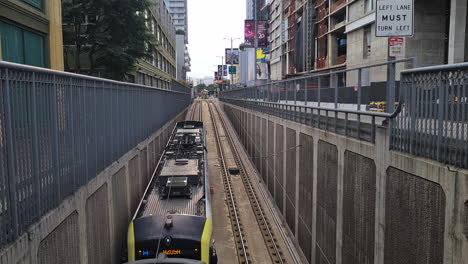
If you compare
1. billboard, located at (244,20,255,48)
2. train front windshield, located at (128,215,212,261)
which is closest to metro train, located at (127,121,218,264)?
train front windshield, located at (128,215,212,261)

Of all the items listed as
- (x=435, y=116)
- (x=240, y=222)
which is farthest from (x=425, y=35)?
(x=435, y=116)

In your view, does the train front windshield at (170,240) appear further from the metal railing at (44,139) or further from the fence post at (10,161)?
the fence post at (10,161)

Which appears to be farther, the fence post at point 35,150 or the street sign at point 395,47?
the street sign at point 395,47

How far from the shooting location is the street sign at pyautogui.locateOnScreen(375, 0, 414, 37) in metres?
7.88

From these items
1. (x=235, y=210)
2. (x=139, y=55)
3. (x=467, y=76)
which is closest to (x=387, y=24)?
(x=467, y=76)

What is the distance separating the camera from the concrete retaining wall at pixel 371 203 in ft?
18.8

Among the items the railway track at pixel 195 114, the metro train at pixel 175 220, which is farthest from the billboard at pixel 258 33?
the metro train at pixel 175 220

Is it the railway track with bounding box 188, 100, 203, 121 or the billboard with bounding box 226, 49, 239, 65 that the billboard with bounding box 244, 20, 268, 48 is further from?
the billboard with bounding box 226, 49, 239, 65

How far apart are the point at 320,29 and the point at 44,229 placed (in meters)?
50.4

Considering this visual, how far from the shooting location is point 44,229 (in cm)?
574

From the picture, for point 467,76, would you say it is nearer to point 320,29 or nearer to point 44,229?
point 44,229

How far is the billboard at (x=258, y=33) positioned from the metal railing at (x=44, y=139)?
38.7 meters

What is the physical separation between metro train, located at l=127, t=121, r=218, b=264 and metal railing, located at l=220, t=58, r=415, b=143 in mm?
4348

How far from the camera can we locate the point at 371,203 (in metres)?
8.27
